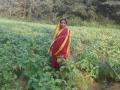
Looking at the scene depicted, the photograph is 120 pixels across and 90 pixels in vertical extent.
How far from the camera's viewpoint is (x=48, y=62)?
38.0ft

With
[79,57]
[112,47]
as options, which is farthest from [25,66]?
[112,47]

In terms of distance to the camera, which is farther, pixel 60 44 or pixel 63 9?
pixel 63 9

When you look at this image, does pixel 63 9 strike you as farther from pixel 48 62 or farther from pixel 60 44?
pixel 60 44

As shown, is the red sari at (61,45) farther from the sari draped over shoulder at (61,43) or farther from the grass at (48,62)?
the grass at (48,62)

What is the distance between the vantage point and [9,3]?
2884cm

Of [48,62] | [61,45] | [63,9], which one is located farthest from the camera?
[63,9]

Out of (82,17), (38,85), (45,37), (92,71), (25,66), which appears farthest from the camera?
(82,17)

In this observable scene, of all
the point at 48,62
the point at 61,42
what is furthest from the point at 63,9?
the point at 61,42

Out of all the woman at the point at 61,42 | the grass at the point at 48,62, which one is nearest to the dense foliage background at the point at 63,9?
the grass at the point at 48,62

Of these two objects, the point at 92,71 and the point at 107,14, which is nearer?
the point at 92,71

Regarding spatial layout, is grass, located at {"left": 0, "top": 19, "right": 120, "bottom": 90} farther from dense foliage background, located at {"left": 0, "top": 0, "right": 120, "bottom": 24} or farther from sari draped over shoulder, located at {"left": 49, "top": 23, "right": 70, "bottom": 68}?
dense foliage background, located at {"left": 0, "top": 0, "right": 120, "bottom": 24}

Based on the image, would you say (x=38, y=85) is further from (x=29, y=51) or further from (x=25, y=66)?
(x=29, y=51)

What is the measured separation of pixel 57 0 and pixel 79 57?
54.5 feet

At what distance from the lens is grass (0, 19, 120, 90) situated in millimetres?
10820
